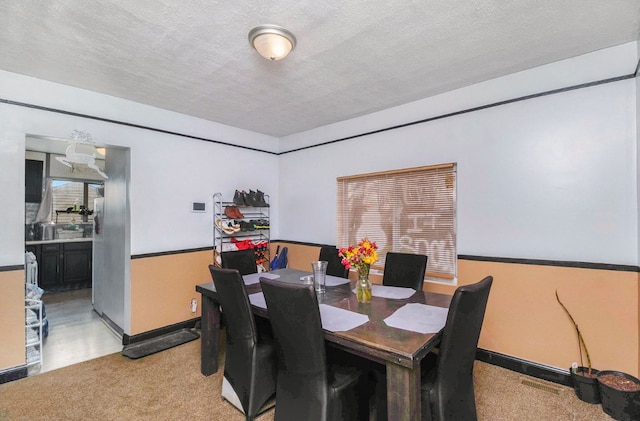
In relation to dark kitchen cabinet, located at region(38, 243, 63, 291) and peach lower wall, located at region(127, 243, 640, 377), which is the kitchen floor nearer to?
peach lower wall, located at region(127, 243, 640, 377)

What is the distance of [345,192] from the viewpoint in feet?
13.3

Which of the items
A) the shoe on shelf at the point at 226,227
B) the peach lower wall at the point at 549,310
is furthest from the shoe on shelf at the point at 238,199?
the peach lower wall at the point at 549,310

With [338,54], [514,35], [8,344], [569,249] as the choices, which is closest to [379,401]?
[569,249]

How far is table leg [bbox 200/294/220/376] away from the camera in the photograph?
8.48ft

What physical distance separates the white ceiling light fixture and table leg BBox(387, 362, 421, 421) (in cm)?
210

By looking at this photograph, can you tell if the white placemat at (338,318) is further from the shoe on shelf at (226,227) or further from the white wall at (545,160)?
the shoe on shelf at (226,227)

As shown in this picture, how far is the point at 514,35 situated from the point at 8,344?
4.79 metres

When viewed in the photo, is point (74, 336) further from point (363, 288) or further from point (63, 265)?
point (363, 288)

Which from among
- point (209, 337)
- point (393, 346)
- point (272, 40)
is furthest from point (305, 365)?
point (272, 40)

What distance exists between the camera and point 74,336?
3373mm

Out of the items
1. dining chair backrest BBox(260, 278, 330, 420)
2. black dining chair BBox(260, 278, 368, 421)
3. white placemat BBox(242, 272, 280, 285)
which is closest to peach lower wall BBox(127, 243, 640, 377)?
white placemat BBox(242, 272, 280, 285)

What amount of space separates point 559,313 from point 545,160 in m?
1.30

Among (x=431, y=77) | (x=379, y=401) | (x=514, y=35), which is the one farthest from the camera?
(x=431, y=77)

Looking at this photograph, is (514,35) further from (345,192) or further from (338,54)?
(345,192)
